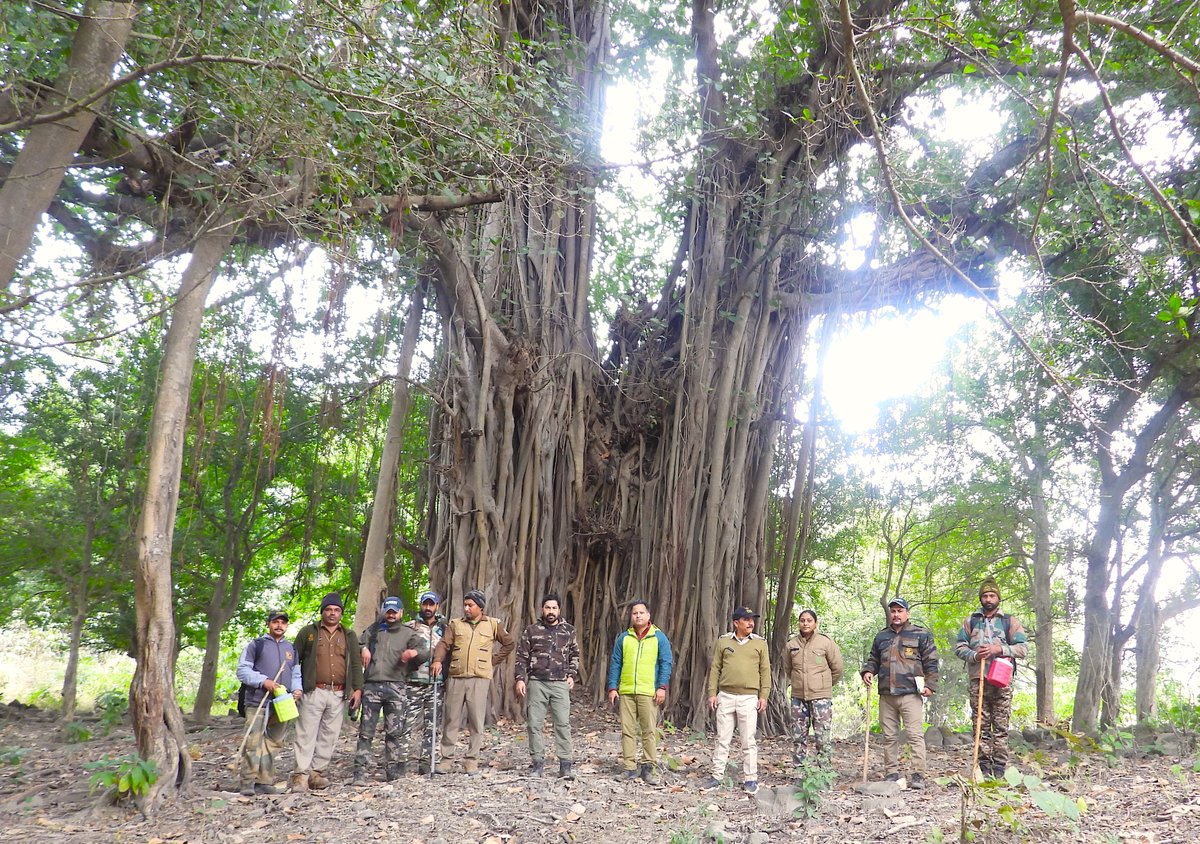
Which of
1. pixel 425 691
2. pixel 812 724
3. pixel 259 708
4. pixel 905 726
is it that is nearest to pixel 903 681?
pixel 905 726

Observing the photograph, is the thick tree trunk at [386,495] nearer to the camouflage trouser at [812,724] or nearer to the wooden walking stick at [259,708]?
the wooden walking stick at [259,708]

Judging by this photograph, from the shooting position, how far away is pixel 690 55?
880cm

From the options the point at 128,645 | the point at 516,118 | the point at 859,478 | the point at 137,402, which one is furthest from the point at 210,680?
the point at 859,478

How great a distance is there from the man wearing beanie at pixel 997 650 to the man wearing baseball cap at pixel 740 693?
4.03 ft

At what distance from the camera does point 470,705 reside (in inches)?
216

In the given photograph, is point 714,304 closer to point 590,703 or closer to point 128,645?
point 590,703

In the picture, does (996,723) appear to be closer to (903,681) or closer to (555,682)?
(903,681)

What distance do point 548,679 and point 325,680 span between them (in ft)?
4.62

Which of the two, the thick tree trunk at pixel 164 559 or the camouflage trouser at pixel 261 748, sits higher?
the thick tree trunk at pixel 164 559

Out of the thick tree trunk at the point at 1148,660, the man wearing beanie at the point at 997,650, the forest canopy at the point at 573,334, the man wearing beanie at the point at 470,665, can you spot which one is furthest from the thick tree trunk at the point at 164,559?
the thick tree trunk at the point at 1148,660

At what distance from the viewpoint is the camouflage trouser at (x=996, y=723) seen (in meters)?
5.05

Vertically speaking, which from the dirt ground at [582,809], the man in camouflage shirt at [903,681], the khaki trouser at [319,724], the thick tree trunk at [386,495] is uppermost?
the thick tree trunk at [386,495]

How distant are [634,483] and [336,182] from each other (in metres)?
4.91

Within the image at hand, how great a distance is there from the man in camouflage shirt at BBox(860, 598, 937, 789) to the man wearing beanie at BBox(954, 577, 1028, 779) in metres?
0.26
